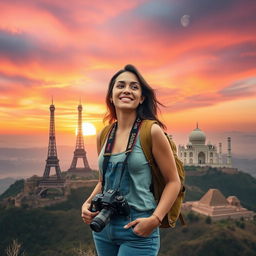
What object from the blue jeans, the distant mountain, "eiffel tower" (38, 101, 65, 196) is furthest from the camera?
"eiffel tower" (38, 101, 65, 196)

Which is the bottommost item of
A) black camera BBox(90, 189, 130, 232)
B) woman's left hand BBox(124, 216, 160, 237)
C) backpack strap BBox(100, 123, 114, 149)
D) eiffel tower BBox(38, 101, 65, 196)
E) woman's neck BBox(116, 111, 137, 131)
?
eiffel tower BBox(38, 101, 65, 196)

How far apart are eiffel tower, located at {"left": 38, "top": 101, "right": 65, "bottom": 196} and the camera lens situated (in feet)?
160

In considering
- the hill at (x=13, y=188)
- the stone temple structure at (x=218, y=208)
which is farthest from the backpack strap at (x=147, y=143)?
the hill at (x=13, y=188)

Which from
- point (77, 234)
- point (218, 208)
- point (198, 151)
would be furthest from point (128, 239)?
point (198, 151)

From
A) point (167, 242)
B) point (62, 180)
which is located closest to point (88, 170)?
point (62, 180)

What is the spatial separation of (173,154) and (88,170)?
60283mm

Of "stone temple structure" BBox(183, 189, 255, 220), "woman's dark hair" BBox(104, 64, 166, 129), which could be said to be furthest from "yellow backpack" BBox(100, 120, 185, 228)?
"stone temple structure" BBox(183, 189, 255, 220)

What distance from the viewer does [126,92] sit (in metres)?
3.00

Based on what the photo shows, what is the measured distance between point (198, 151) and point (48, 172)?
28.5 meters

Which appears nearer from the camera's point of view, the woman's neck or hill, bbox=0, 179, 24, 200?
the woman's neck

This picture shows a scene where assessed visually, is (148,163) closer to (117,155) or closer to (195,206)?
(117,155)

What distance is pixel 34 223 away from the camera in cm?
4122

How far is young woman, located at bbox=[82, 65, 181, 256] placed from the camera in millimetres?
2654

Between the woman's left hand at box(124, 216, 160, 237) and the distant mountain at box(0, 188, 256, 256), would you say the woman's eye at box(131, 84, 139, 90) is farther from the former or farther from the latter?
the distant mountain at box(0, 188, 256, 256)
